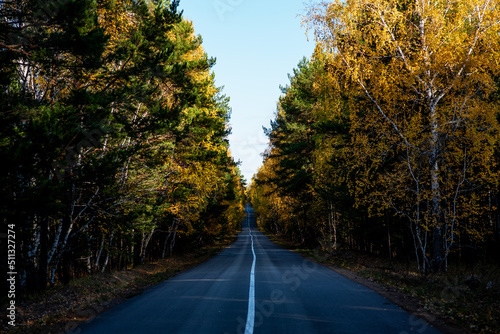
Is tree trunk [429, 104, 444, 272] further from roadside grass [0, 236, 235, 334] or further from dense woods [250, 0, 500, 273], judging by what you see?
roadside grass [0, 236, 235, 334]

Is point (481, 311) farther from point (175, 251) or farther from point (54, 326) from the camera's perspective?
point (175, 251)

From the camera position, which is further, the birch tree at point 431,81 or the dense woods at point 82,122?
the birch tree at point 431,81

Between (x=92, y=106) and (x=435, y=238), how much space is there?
39.6 feet

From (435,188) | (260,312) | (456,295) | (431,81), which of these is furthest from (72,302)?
(431,81)

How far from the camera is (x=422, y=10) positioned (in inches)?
456

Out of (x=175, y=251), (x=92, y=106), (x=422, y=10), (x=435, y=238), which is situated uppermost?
(x=422, y=10)

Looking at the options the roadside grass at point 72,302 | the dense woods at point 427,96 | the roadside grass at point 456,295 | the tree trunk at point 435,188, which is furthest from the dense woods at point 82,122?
the tree trunk at point 435,188

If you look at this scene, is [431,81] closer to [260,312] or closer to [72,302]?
[260,312]

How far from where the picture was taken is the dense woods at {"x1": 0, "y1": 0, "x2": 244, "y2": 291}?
6648 mm

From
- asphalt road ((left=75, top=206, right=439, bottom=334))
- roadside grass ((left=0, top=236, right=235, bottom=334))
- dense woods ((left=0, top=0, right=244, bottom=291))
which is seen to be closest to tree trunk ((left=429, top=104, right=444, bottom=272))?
asphalt road ((left=75, top=206, right=439, bottom=334))

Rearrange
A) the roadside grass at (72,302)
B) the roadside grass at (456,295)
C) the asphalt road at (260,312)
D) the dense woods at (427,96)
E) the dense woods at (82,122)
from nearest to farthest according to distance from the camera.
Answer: the asphalt road at (260,312) → the roadside grass at (456,295) → the roadside grass at (72,302) → the dense woods at (82,122) → the dense woods at (427,96)

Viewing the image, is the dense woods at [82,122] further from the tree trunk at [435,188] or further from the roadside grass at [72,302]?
the tree trunk at [435,188]

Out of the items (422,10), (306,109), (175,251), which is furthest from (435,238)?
(175,251)

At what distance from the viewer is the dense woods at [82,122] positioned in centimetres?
665
